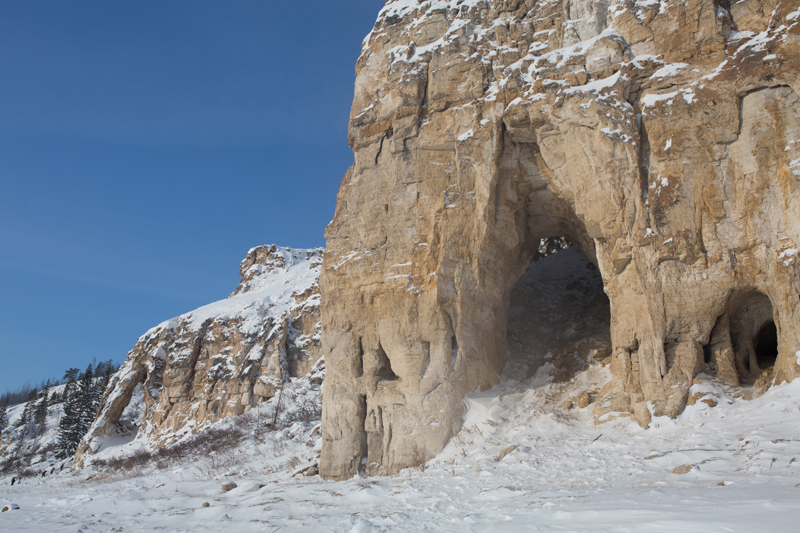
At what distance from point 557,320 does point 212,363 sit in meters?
28.9

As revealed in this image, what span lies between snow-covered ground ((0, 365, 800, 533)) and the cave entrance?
93cm

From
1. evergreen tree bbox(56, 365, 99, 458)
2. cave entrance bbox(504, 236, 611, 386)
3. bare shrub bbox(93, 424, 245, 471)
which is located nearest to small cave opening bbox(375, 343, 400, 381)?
cave entrance bbox(504, 236, 611, 386)

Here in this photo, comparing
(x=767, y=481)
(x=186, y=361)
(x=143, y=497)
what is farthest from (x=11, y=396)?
(x=767, y=481)

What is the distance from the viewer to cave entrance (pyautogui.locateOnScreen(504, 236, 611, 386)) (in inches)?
623

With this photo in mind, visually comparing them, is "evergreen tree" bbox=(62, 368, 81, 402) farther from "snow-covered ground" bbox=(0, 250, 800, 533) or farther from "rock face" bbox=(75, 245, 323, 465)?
"snow-covered ground" bbox=(0, 250, 800, 533)

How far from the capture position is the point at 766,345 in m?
13.8

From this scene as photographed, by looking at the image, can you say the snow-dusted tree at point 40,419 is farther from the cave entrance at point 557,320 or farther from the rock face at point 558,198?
the cave entrance at point 557,320

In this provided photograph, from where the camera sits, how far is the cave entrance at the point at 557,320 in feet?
51.9

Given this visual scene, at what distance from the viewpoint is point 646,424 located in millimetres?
11375

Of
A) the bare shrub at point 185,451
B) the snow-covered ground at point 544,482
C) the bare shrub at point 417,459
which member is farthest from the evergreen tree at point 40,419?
the bare shrub at point 417,459

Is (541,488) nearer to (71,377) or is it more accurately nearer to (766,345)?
(766,345)

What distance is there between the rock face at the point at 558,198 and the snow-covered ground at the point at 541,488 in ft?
3.10

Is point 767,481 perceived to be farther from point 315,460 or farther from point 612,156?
point 315,460

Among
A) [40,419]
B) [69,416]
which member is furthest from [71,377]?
[69,416]
